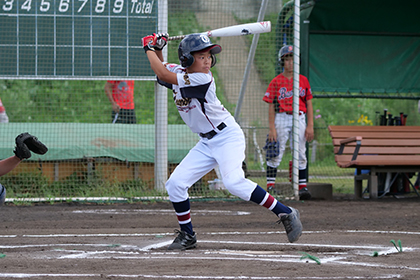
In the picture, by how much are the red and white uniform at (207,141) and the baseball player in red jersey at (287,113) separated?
4.54 m

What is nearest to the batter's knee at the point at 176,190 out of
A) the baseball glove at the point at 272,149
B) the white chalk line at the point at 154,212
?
the white chalk line at the point at 154,212

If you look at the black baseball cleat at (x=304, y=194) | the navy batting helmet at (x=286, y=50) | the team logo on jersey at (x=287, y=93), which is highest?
the navy batting helmet at (x=286, y=50)

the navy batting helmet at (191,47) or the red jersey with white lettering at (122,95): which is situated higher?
the navy batting helmet at (191,47)

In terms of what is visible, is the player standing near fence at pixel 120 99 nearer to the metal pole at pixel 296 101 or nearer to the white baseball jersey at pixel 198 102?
the metal pole at pixel 296 101

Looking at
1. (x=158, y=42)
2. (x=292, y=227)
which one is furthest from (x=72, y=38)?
(x=292, y=227)

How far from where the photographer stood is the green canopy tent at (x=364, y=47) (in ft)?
38.3

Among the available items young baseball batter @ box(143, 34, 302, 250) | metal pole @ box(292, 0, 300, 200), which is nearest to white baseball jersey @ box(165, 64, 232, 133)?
young baseball batter @ box(143, 34, 302, 250)

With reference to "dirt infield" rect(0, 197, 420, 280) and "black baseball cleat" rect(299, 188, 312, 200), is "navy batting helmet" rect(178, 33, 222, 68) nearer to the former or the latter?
"dirt infield" rect(0, 197, 420, 280)

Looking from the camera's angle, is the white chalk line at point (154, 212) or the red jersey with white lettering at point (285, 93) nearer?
the white chalk line at point (154, 212)

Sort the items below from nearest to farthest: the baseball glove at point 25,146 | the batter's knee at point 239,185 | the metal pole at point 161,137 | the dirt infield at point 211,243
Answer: the dirt infield at point 211,243
the baseball glove at point 25,146
the batter's knee at point 239,185
the metal pole at point 161,137

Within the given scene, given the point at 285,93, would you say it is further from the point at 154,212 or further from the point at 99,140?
the point at 99,140

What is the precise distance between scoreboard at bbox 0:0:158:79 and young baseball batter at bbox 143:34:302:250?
468cm

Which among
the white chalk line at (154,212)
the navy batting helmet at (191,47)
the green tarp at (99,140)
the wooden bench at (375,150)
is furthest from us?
the green tarp at (99,140)

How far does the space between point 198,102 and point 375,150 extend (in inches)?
233
